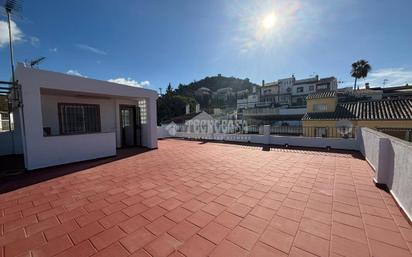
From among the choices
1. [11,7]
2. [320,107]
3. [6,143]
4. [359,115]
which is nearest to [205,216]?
[6,143]

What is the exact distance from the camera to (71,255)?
70.3 inches

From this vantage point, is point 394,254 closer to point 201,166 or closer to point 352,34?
point 201,166

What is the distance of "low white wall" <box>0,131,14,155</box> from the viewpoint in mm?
7644

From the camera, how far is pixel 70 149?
5688mm

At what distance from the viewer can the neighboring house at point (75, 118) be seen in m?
4.84

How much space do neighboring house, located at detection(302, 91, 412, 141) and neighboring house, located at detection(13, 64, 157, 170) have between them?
12382 mm

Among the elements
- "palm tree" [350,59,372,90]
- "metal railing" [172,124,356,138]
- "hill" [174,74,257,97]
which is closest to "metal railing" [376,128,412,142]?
"metal railing" [172,124,356,138]

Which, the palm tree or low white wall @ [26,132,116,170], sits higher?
the palm tree

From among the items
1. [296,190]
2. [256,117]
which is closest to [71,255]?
[296,190]

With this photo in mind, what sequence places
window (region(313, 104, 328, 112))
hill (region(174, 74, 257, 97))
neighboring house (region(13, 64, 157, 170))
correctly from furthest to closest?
hill (region(174, 74, 257, 97)) < window (region(313, 104, 328, 112)) < neighboring house (region(13, 64, 157, 170))

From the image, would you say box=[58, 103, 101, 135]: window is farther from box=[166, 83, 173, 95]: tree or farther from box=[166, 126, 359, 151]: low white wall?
box=[166, 83, 173, 95]: tree

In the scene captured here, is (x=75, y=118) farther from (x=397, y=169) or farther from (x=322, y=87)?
(x=322, y=87)

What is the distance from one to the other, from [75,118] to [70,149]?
82.4 inches

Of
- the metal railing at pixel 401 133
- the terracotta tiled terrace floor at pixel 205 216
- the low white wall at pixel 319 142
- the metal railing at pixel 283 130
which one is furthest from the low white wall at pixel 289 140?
the metal railing at pixel 401 133
